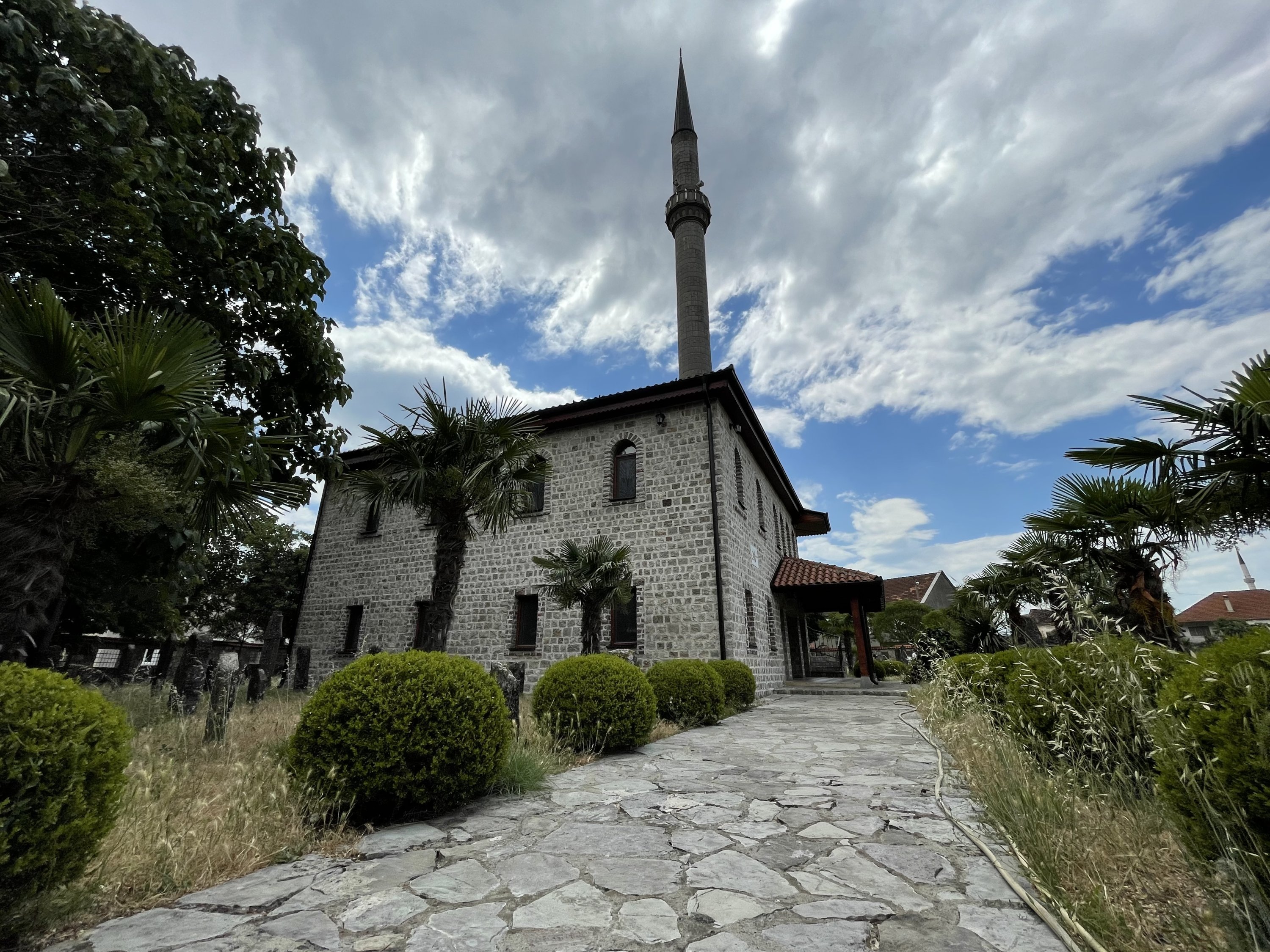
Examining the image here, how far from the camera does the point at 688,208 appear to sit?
20703 millimetres

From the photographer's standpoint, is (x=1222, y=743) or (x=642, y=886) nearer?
(x=1222, y=743)

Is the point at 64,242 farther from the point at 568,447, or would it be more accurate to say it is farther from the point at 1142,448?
the point at 1142,448

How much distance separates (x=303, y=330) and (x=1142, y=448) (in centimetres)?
929

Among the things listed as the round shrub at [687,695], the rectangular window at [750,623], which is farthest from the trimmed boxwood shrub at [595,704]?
the rectangular window at [750,623]

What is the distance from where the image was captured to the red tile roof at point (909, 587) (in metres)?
34.8

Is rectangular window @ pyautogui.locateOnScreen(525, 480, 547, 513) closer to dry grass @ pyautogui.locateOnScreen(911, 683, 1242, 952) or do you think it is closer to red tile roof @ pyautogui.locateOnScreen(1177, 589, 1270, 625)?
dry grass @ pyautogui.locateOnScreen(911, 683, 1242, 952)

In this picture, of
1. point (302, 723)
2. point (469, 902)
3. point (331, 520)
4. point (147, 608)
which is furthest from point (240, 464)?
point (331, 520)

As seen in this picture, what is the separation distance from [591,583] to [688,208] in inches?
640

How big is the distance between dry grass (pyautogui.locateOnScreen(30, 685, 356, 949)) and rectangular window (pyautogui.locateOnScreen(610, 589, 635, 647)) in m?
7.61

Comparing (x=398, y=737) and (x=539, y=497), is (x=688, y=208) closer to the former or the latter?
(x=539, y=497)

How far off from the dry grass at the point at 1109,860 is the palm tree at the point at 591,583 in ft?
22.2

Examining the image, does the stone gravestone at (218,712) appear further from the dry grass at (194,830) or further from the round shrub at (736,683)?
the round shrub at (736,683)

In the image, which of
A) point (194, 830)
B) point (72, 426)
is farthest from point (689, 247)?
point (194, 830)

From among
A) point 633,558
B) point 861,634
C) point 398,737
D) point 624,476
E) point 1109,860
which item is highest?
point 624,476
